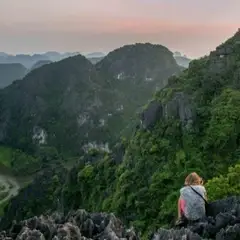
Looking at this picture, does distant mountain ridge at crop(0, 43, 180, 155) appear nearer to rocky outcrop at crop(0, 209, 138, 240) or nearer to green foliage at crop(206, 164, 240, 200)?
green foliage at crop(206, 164, 240, 200)

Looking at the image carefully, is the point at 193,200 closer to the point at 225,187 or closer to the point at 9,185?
the point at 225,187

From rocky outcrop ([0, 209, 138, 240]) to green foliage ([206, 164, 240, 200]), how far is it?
41.1 feet

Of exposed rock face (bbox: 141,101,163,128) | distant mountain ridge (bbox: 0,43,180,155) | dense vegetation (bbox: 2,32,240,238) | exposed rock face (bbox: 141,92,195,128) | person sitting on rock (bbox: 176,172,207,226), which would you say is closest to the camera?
person sitting on rock (bbox: 176,172,207,226)

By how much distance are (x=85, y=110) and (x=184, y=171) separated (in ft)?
475

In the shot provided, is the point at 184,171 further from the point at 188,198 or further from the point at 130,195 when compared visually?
the point at 188,198

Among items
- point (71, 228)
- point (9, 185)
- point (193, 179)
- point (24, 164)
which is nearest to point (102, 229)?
point (71, 228)

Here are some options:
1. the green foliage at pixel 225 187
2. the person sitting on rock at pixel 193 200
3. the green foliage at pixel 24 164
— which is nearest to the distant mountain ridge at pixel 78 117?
the green foliage at pixel 24 164

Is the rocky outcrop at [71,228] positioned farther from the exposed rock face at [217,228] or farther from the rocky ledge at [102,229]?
A: the exposed rock face at [217,228]

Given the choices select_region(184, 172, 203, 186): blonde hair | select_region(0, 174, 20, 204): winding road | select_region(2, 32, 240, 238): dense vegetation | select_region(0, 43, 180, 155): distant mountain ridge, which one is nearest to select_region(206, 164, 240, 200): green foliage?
select_region(2, 32, 240, 238): dense vegetation

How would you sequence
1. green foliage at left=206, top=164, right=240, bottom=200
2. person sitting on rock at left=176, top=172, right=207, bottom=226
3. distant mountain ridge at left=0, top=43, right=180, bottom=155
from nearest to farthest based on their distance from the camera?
person sitting on rock at left=176, top=172, right=207, bottom=226 < green foliage at left=206, top=164, right=240, bottom=200 < distant mountain ridge at left=0, top=43, right=180, bottom=155

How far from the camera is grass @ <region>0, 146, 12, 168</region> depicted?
493 ft

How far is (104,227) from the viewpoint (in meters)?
13.4

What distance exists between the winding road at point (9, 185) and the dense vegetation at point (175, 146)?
6819 centimetres

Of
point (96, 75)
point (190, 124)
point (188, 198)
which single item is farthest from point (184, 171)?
point (96, 75)
